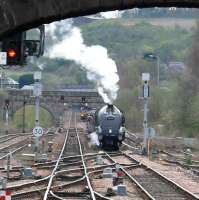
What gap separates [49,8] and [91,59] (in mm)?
42004

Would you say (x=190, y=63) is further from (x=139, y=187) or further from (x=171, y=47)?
(x=171, y=47)

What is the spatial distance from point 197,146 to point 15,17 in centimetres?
4257

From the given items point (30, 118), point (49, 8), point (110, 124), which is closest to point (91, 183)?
point (49, 8)

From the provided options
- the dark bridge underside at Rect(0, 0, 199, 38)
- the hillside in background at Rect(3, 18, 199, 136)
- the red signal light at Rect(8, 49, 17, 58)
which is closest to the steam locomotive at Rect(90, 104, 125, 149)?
the hillside in background at Rect(3, 18, 199, 136)

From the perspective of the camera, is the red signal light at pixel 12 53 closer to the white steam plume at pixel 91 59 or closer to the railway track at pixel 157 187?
the railway track at pixel 157 187

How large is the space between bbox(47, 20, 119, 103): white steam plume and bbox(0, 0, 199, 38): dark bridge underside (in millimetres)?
38729

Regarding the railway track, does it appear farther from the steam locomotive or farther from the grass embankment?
the grass embankment

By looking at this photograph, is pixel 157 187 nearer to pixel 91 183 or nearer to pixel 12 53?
pixel 91 183

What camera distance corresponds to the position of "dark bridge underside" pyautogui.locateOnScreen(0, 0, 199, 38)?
10336mm

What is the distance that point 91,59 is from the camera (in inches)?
2063

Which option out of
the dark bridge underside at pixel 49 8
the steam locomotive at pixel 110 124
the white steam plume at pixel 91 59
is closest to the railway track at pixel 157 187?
the dark bridge underside at pixel 49 8

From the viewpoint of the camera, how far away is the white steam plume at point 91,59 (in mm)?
50375

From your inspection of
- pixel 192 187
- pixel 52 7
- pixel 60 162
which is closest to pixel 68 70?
pixel 60 162

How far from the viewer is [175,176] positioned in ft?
95.0
